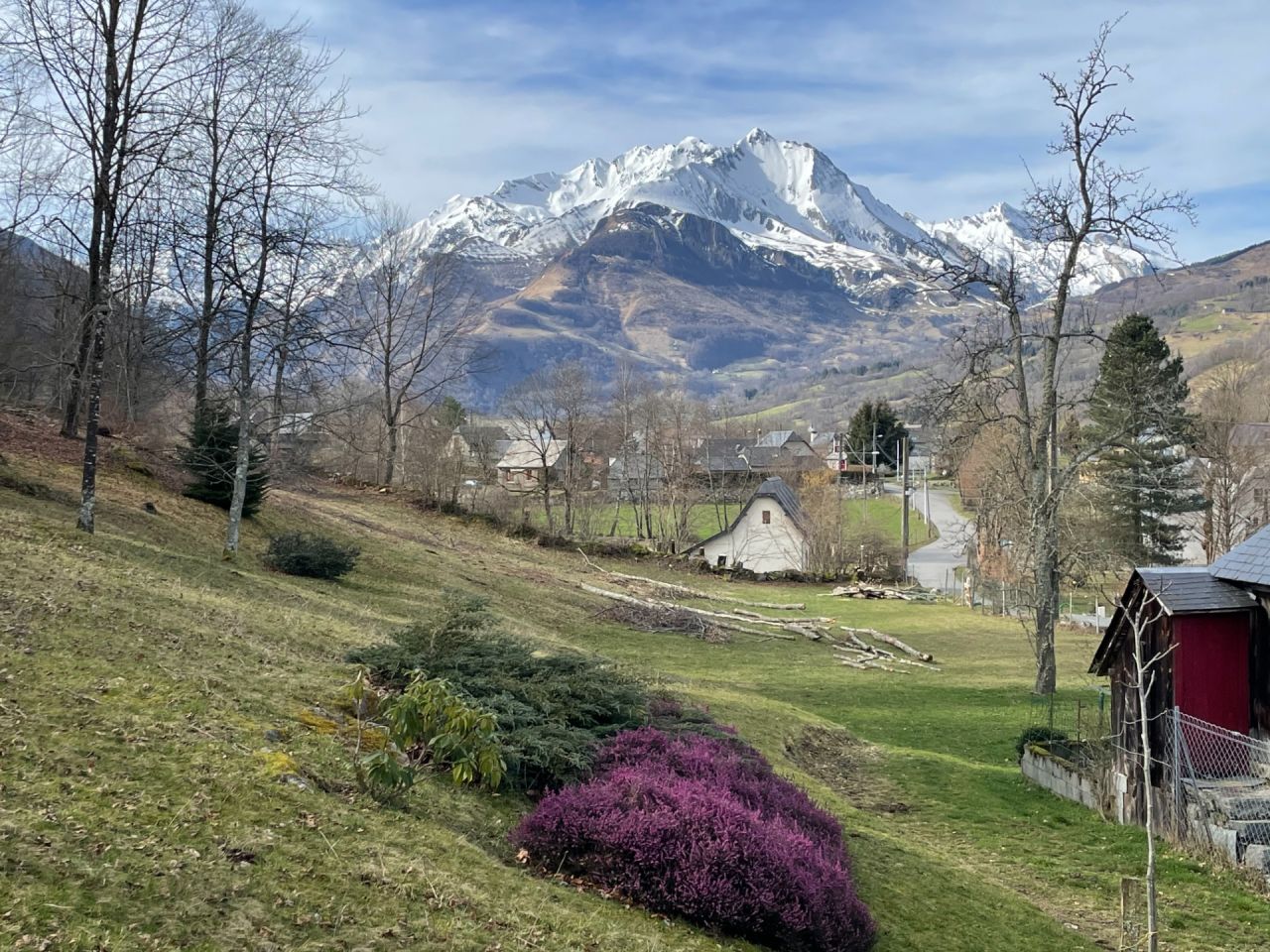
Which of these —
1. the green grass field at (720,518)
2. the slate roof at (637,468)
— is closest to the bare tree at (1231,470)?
the green grass field at (720,518)

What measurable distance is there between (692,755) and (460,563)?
20995 mm

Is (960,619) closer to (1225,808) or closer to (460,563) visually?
(460,563)

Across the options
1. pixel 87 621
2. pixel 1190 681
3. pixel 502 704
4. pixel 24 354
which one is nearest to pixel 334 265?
pixel 87 621

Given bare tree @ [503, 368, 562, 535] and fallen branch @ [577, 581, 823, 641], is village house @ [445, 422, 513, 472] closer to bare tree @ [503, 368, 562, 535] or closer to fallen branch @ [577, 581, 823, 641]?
bare tree @ [503, 368, 562, 535]

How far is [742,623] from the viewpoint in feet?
106

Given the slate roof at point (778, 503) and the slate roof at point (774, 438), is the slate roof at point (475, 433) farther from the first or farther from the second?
the slate roof at point (774, 438)

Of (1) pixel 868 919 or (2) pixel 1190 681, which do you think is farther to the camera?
(2) pixel 1190 681

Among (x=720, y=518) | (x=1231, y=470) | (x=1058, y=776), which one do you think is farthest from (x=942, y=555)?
(x=1058, y=776)

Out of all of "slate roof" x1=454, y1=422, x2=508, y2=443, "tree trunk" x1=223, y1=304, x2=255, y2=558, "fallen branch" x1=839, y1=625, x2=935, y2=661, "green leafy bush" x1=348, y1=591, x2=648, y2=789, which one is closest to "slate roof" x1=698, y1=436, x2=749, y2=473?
"slate roof" x1=454, y1=422, x2=508, y2=443

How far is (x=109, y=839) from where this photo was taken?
17.5ft

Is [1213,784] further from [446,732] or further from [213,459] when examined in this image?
[213,459]

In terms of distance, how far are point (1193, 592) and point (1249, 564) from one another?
1.02 meters

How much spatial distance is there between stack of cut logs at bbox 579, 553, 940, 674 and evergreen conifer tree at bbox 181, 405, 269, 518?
12605mm

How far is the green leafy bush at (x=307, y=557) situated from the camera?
770 inches
